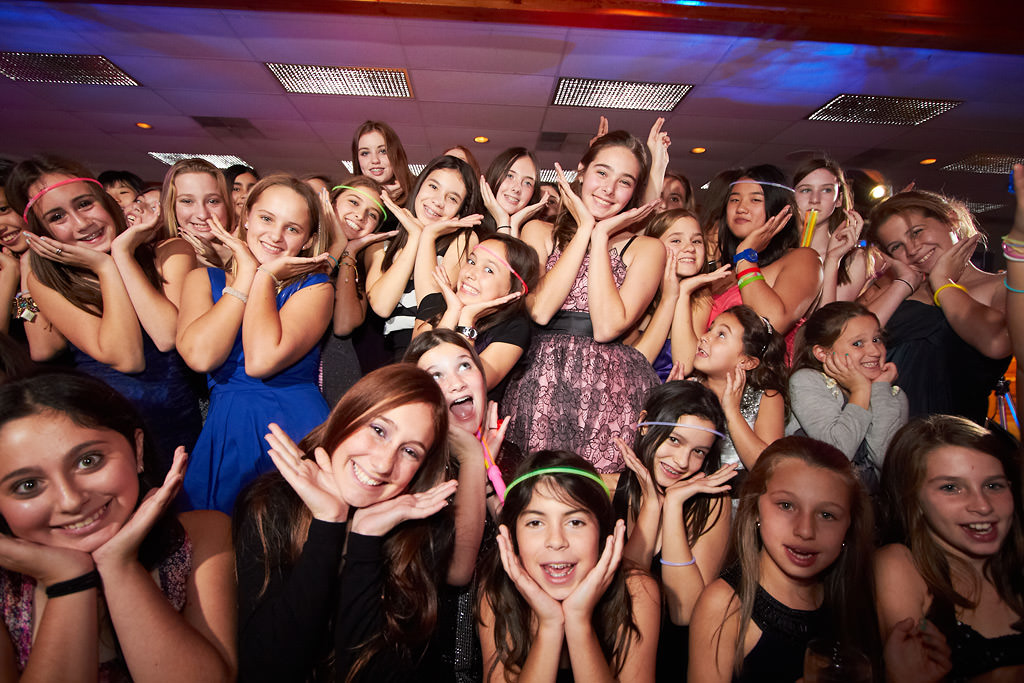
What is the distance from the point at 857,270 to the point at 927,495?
1405 millimetres

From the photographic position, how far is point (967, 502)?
146 cm

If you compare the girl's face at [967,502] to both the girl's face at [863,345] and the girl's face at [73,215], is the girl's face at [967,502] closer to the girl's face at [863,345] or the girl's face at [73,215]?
the girl's face at [863,345]

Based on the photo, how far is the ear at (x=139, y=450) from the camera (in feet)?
3.93

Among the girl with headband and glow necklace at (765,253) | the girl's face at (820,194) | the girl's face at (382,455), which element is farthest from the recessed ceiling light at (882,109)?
the girl's face at (382,455)

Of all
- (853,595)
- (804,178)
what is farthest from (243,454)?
(804,178)

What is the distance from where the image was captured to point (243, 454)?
165 cm

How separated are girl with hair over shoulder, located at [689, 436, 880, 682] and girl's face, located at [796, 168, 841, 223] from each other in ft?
5.06

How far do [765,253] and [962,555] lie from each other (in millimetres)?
1405

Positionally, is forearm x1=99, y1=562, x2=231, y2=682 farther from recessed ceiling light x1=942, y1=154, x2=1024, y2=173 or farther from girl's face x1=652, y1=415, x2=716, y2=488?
recessed ceiling light x1=942, y1=154, x2=1024, y2=173

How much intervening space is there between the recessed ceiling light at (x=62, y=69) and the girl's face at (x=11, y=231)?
9.23 ft

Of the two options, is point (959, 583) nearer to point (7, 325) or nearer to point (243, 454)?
point (243, 454)

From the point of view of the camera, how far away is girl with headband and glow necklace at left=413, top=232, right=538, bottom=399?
183 centimetres

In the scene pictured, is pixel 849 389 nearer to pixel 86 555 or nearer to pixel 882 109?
pixel 86 555

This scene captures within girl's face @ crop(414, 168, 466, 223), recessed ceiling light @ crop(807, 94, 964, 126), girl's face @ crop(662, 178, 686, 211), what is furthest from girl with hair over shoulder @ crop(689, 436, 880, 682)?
recessed ceiling light @ crop(807, 94, 964, 126)
